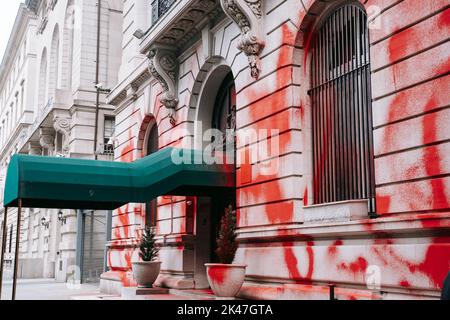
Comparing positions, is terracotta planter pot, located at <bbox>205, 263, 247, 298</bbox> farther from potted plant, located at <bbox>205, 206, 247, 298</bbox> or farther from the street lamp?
the street lamp

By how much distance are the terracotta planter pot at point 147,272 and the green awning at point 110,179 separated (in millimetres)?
2421

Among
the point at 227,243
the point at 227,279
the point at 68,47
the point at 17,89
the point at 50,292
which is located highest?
the point at 17,89

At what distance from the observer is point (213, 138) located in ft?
55.1

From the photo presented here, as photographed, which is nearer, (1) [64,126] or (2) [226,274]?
(2) [226,274]

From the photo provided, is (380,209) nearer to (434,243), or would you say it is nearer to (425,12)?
(434,243)

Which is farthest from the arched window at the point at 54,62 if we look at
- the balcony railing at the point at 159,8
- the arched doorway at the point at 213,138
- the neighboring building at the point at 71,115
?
the arched doorway at the point at 213,138

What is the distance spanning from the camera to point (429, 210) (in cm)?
827

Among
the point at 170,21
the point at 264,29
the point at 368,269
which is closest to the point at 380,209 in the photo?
the point at 368,269

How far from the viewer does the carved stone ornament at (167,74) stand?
1773 centimetres

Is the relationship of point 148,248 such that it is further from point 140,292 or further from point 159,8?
point 159,8

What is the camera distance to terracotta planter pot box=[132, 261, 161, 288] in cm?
1639

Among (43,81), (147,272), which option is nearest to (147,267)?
(147,272)

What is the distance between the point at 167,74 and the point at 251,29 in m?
5.36

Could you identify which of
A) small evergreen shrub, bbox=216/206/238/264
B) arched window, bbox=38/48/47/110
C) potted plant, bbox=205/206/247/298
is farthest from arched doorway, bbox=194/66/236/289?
arched window, bbox=38/48/47/110
